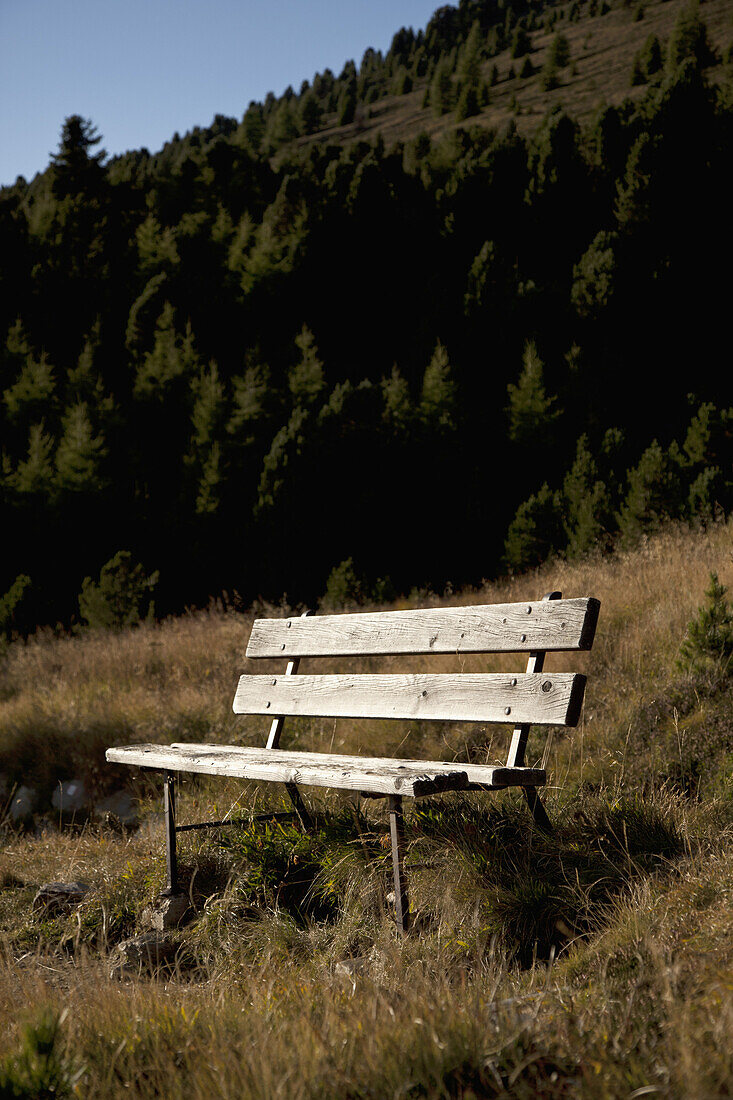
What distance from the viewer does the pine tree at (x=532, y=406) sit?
15102 mm

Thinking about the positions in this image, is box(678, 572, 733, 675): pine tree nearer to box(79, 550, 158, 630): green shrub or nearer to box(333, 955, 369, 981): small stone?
box(333, 955, 369, 981): small stone

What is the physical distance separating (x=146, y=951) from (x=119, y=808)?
97.7 inches

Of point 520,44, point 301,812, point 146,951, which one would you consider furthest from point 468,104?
point 146,951

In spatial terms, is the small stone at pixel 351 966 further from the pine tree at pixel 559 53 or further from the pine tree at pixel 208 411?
the pine tree at pixel 559 53

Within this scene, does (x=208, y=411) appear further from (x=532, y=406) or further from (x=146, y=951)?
(x=146, y=951)

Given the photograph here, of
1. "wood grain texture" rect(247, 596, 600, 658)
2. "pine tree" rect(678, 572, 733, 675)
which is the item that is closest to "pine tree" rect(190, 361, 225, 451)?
"wood grain texture" rect(247, 596, 600, 658)

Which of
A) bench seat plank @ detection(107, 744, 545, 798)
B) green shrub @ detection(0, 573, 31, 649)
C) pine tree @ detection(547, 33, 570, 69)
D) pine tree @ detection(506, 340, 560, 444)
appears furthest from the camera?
pine tree @ detection(547, 33, 570, 69)

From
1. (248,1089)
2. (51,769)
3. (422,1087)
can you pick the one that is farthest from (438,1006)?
(51,769)

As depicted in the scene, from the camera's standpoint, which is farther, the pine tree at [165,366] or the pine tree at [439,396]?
the pine tree at [165,366]

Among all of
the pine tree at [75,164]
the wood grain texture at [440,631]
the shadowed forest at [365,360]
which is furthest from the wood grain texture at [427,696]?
the pine tree at [75,164]

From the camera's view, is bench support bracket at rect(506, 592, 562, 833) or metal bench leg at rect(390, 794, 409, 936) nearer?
metal bench leg at rect(390, 794, 409, 936)

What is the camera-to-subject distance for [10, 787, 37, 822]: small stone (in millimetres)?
5812

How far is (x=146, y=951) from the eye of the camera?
315 centimetres

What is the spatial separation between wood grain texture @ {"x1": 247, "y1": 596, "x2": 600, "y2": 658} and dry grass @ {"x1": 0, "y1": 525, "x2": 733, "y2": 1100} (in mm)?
681
